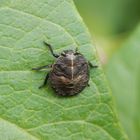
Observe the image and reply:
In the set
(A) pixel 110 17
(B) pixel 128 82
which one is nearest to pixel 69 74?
(B) pixel 128 82

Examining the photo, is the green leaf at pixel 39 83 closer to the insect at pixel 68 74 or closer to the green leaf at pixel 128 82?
the insect at pixel 68 74

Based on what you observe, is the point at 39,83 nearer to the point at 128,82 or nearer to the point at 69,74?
the point at 69,74

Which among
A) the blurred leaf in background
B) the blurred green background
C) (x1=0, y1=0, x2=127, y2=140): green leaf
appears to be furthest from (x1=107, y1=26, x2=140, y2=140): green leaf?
the blurred leaf in background

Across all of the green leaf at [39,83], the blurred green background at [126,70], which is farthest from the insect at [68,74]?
the blurred green background at [126,70]

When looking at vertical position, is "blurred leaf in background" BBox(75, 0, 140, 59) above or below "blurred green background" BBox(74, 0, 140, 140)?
above

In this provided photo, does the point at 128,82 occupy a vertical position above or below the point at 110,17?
below

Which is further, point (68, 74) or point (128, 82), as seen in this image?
point (128, 82)

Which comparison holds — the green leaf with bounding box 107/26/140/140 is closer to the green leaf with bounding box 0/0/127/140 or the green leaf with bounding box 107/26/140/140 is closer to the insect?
the insect
